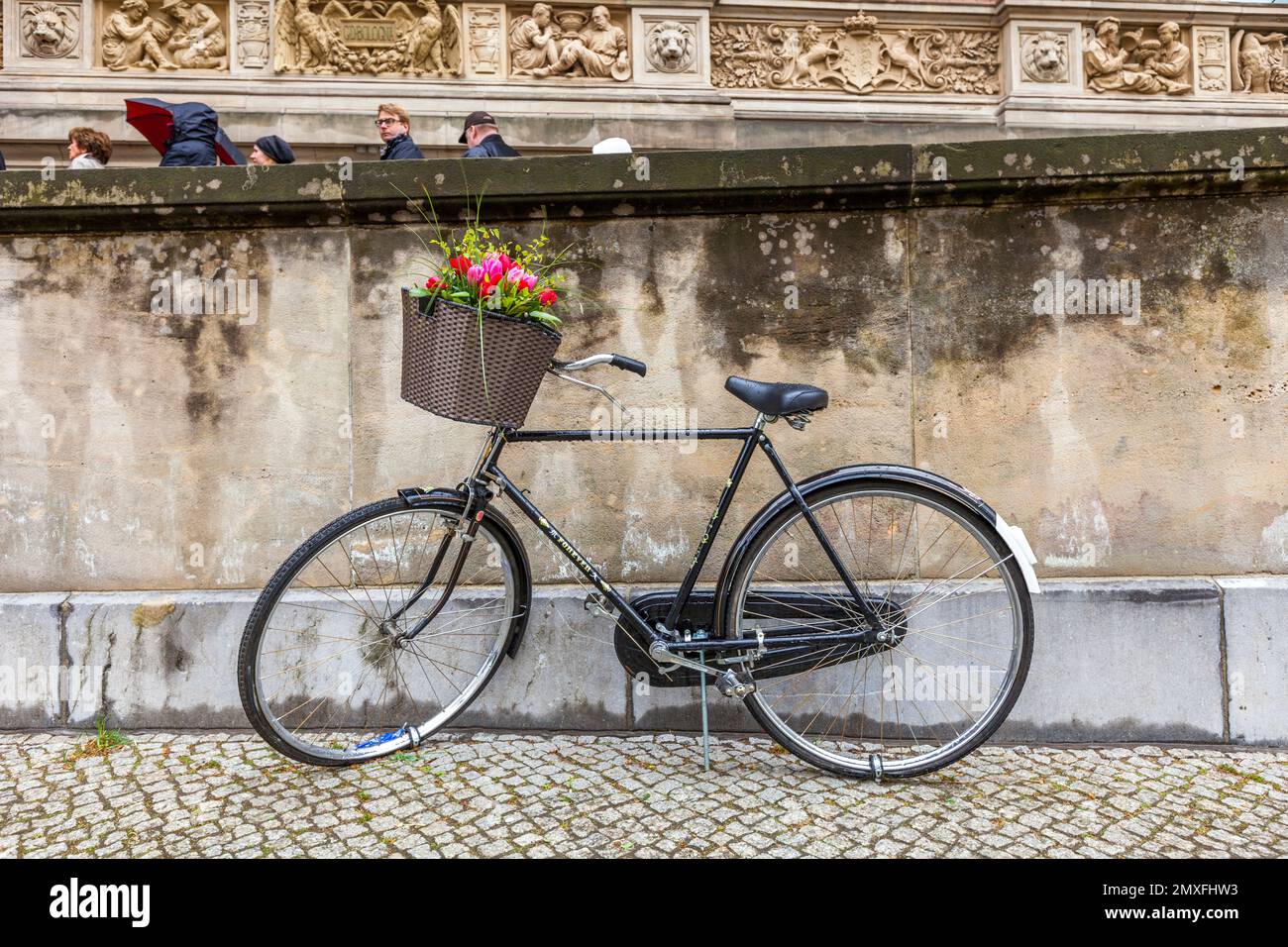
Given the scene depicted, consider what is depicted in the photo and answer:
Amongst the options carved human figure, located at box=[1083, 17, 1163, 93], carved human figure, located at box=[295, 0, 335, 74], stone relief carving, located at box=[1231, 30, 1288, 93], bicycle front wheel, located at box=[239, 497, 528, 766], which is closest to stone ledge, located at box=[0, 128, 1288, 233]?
bicycle front wheel, located at box=[239, 497, 528, 766]

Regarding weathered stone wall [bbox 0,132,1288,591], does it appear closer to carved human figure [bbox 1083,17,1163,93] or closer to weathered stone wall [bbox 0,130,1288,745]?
weathered stone wall [bbox 0,130,1288,745]

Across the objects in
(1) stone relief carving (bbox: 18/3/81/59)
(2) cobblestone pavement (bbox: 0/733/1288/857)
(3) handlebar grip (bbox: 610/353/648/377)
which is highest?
(1) stone relief carving (bbox: 18/3/81/59)

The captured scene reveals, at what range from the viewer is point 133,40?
32.2 ft

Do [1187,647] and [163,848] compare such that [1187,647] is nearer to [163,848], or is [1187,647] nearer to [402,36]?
[163,848]

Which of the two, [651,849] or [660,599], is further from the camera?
[660,599]

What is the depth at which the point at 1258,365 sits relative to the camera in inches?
125

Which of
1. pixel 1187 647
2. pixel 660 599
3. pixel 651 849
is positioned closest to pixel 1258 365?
pixel 1187 647

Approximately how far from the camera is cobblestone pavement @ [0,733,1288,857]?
2271 mm

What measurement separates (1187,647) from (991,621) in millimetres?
699

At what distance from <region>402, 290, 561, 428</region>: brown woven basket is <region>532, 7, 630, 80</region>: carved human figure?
29.5 ft

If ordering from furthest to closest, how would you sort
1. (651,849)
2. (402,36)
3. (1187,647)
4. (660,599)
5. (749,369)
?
(402,36), (749,369), (1187,647), (660,599), (651,849)

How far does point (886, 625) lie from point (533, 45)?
9.82 meters

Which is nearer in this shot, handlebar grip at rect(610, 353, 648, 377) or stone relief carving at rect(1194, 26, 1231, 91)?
handlebar grip at rect(610, 353, 648, 377)
